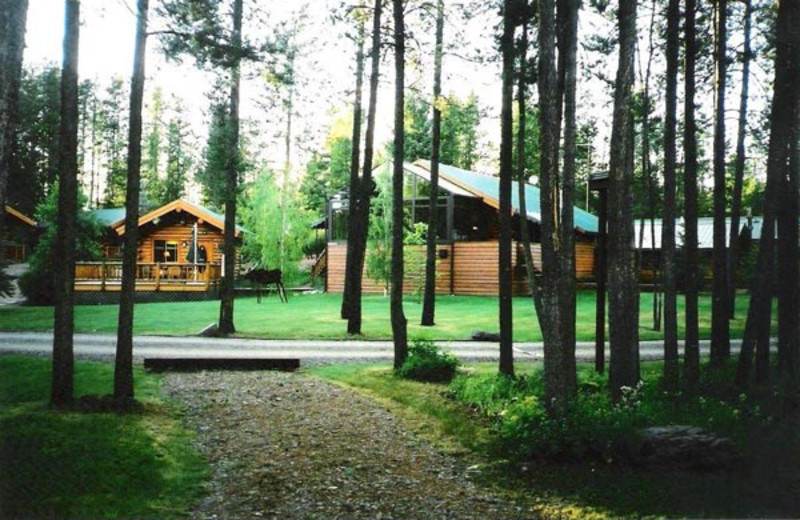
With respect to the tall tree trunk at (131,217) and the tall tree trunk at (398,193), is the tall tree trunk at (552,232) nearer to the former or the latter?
the tall tree trunk at (398,193)

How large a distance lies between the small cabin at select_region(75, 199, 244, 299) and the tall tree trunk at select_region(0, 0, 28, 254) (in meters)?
22.3

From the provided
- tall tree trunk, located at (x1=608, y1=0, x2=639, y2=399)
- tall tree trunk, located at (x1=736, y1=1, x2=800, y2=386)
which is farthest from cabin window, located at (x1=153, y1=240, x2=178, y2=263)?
tall tree trunk, located at (x1=736, y1=1, x2=800, y2=386)

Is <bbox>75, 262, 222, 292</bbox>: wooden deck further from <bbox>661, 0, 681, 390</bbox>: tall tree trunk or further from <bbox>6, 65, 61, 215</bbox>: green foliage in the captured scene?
<bbox>661, 0, 681, 390</bbox>: tall tree trunk

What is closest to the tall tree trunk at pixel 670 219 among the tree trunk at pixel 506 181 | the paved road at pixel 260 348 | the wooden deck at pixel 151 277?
the tree trunk at pixel 506 181

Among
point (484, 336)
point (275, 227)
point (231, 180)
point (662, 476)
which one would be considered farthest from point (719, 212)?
point (275, 227)

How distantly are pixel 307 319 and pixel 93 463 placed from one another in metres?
13.4

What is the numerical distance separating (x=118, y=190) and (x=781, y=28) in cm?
5746

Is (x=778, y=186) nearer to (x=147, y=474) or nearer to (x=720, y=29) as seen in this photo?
(x=720, y=29)

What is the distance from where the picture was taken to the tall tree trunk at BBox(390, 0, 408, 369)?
10.3 meters

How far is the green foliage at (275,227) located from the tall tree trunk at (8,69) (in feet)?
86.4

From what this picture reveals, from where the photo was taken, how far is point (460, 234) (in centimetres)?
3234

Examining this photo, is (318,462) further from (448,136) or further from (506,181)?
(448,136)

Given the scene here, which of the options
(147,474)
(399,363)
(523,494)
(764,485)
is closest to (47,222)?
(399,363)

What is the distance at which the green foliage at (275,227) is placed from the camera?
30.7 m
